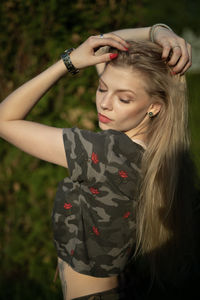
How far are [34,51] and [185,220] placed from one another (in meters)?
2.11

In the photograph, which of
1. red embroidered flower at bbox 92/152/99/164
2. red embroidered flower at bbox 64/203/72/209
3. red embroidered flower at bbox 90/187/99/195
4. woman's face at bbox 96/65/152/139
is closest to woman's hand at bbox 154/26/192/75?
woman's face at bbox 96/65/152/139

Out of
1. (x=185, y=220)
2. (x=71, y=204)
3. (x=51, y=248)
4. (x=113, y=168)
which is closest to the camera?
(x=113, y=168)

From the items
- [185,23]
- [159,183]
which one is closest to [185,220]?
[159,183]

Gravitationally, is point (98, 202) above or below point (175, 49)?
below

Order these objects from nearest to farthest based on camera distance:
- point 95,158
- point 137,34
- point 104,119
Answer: point 95,158
point 104,119
point 137,34

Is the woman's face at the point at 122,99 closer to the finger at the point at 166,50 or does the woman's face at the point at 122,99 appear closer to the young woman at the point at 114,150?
the young woman at the point at 114,150

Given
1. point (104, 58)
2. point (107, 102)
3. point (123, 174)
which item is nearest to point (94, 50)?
point (104, 58)

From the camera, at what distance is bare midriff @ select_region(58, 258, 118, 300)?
2098mm

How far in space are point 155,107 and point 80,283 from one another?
1140 mm

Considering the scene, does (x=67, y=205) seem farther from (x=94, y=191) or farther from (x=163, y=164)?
(x=163, y=164)

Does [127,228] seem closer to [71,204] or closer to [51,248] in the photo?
[71,204]

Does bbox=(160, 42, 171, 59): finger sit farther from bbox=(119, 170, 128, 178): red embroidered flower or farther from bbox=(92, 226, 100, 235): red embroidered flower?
bbox=(92, 226, 100, 235): red embroidered flower

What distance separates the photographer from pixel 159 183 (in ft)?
6.98

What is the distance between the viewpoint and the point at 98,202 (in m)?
1.93
